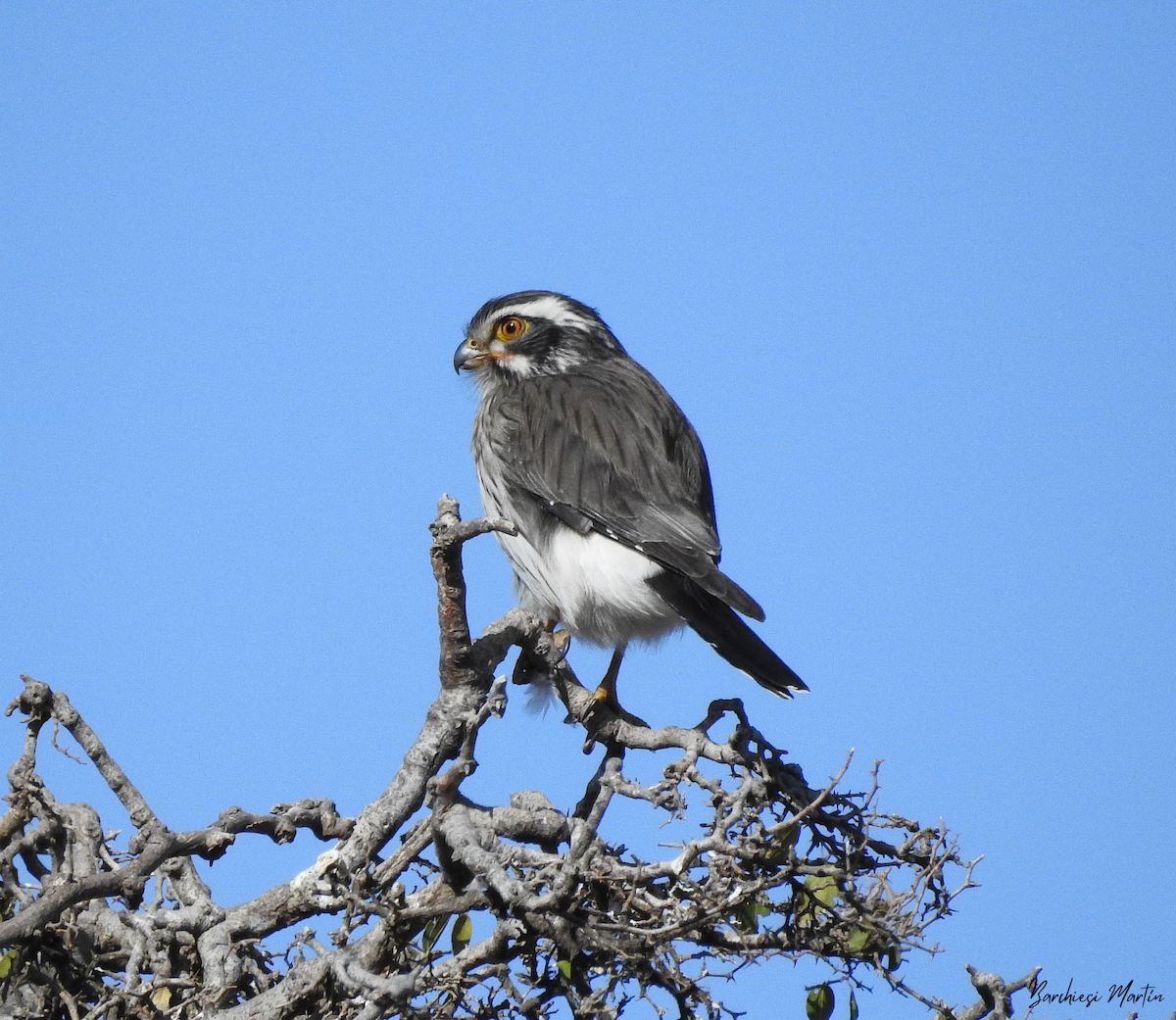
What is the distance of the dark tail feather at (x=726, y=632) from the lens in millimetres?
4336

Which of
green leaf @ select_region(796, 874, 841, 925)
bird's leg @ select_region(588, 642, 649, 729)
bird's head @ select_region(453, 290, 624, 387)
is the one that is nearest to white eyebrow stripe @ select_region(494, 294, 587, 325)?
bird's head @ select_region(453, 290, 624, 387)

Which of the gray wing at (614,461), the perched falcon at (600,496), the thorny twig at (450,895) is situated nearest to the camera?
the thorny twig at (450,895)

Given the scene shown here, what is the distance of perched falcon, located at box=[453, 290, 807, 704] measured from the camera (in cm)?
481

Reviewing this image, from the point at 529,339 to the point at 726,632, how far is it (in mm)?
2268

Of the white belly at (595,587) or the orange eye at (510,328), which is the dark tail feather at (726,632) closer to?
the white belly at (595,587)

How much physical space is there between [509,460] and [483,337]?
3.34 feet

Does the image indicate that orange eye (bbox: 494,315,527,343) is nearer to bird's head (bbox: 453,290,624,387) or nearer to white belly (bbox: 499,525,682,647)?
bird's head (bbox: 453,290,624,387)

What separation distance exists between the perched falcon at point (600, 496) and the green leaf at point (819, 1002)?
4.02 ft

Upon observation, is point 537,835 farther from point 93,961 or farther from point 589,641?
point 589,641

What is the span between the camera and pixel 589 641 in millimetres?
5449

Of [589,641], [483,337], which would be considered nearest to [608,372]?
[483,337]

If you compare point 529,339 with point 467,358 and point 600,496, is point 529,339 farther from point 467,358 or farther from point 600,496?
point 600,496

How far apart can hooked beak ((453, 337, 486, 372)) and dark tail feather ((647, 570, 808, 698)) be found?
1.85 meters

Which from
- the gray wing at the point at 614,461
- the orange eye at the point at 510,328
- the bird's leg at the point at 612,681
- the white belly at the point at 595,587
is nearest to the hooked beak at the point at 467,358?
the orange eye at the point at 510,328
